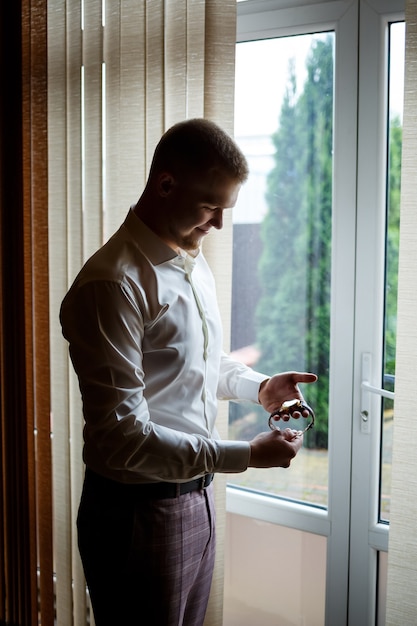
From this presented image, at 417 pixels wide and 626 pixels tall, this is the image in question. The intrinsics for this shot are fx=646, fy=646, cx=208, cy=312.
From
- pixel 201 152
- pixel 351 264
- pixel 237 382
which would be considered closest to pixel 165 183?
pixel 201 152

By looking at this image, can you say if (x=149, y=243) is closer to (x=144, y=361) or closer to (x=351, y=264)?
(x=144, y=361)

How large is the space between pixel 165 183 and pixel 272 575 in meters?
1.40

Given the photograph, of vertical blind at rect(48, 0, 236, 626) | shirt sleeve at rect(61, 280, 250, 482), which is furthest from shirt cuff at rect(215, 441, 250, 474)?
vertical blind at rect(48, 0, 236, 626)

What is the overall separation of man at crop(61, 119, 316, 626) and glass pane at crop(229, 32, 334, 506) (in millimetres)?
527

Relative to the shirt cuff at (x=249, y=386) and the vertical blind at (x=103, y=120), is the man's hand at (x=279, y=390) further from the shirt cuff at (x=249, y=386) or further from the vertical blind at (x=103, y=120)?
the vertical blind at (x=103, y=120)

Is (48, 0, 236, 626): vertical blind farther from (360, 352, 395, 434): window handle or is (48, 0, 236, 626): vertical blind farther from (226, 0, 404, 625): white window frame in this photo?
(360, 352, 395, 434): window handle

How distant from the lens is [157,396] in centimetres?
140

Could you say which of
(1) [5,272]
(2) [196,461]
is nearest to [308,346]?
(2) [196,461]

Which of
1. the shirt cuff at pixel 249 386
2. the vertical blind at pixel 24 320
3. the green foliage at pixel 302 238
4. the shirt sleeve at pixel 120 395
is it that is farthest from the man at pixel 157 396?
the vertical blind at pixel 24 320

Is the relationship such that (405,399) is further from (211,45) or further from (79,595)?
(79,595)

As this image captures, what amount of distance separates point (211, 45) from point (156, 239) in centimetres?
72

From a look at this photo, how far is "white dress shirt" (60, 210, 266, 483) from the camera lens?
124 centimetres

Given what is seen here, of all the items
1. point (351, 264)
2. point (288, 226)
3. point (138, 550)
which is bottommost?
point (138, 550)

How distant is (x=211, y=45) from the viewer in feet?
5.87
